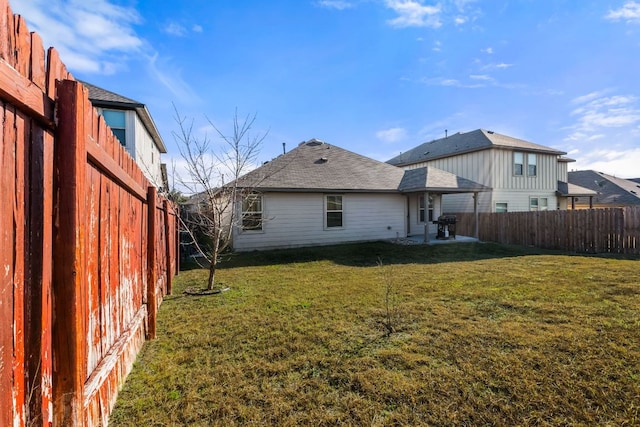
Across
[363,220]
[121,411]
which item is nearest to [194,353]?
[121,411]

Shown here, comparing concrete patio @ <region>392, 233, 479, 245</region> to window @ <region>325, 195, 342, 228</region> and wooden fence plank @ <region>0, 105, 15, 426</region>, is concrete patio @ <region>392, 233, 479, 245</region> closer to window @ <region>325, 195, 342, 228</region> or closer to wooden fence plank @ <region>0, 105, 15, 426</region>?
Result: window @ <region>325, 195, 342, 228</region>

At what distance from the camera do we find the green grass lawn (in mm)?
2422

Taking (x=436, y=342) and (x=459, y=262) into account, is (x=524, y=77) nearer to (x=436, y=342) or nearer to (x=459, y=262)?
(x=459, y=262)

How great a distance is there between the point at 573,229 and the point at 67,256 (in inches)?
625

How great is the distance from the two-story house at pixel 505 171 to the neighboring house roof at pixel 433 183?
179 inches

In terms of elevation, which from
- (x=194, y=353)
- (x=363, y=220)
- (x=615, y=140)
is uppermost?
(x=615, y=140)

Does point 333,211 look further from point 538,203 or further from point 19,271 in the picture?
point 538,203

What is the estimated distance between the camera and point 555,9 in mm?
8727

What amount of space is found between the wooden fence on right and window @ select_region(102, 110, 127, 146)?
1723cm

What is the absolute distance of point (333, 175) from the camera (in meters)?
13.9

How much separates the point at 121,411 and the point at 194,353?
3.51 feet

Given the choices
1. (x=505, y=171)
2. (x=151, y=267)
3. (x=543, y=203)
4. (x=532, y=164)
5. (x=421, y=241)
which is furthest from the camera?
(x=543, y=203)

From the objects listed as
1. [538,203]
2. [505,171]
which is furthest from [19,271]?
[538,203]

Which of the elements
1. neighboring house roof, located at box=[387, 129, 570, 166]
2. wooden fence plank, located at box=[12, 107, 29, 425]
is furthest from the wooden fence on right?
wooden fence plank, located at box=[12, 107, 29, 425]
